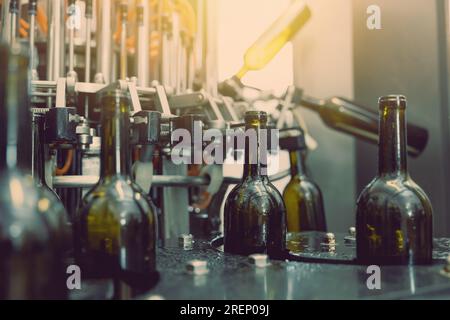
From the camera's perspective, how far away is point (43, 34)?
145 cm

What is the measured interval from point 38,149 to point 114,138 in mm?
274

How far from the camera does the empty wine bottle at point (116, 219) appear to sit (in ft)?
2.08

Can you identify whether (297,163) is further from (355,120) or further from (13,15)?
(13,15)

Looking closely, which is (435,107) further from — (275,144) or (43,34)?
(43,34)

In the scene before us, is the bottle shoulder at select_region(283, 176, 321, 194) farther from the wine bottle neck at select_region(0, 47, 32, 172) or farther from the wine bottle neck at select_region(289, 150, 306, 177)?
the wine bottle neck at select_region(0, 47, 32, 172)

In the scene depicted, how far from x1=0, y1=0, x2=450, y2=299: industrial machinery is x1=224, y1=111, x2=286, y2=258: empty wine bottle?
5 centimetres

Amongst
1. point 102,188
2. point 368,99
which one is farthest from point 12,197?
point 368,99

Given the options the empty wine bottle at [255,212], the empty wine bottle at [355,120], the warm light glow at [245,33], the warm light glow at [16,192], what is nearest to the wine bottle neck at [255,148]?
the empty wine bottle at [255,212]

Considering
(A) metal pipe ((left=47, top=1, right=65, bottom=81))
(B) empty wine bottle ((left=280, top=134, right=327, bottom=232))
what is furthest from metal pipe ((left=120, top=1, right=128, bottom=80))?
(B) empty wine bottle ((left=280, top=134, right=327, bottom=232))

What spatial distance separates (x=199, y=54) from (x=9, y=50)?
115cm

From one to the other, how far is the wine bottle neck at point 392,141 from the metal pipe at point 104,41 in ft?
2.51

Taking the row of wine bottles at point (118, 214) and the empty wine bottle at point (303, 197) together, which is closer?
the row of wine bottles at point (118, 214)

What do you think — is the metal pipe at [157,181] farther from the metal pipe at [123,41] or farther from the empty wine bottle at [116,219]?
the empty wine bottle at [116,219]

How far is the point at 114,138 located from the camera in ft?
2.09
